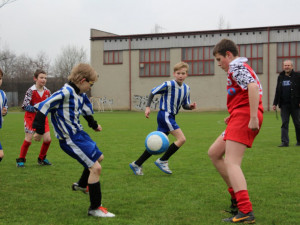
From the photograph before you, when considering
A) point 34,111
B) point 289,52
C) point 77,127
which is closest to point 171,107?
point 34,111

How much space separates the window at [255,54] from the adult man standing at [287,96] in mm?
30256

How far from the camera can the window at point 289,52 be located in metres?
40.0

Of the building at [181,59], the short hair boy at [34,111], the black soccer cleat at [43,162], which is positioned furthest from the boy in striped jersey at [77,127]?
the building at [181,59]

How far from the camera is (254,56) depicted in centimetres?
4109

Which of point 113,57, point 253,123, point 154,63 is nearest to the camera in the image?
point 253,123

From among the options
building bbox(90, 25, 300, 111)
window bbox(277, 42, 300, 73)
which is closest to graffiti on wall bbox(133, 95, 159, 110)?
building bbox(90, 25, 300, 111)

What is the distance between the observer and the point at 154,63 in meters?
44.9

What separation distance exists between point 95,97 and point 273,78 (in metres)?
19.4

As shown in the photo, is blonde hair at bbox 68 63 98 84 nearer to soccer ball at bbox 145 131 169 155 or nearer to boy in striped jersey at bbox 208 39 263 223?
boy in striped jersey at bbox 208 39 263 223

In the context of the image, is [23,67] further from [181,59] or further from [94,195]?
[94,195]

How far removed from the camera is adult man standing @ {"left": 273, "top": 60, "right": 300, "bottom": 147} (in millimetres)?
11227

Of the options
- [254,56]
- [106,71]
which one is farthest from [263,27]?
[106,71]

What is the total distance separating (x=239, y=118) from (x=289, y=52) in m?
38.6

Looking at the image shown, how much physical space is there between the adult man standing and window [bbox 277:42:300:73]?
30.1m
